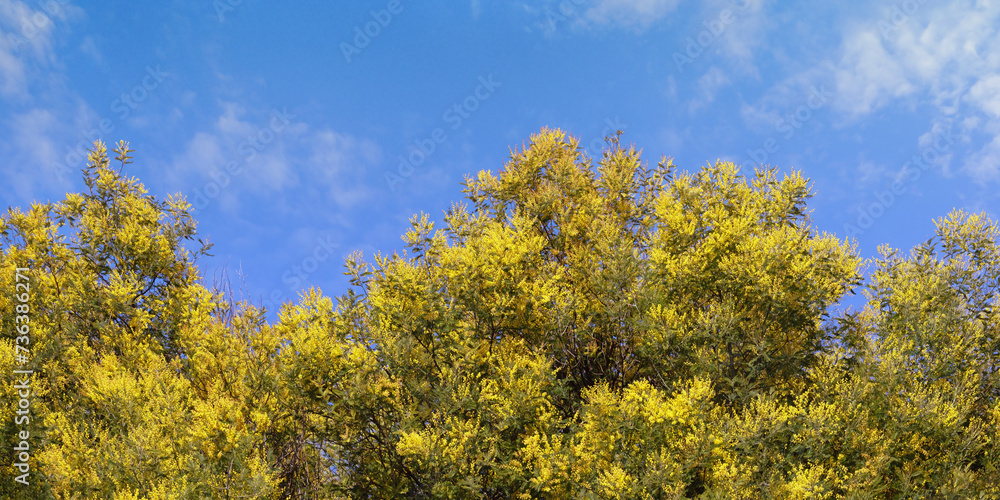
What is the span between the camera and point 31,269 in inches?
669

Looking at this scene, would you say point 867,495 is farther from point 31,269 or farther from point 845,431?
point 31,269

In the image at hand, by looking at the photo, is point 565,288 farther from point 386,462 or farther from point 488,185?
point 386,462

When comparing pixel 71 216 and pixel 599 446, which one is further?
pixel 71 216

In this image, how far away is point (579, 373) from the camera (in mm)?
13977

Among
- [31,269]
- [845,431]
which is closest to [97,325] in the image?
[31,269]

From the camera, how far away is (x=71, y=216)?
17.8 m

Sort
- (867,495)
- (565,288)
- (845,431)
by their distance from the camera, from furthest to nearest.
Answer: (565,288)
(845,431)
(867,495)

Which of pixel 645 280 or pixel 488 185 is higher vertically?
pixel 488 185

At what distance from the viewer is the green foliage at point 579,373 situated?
10914 mm

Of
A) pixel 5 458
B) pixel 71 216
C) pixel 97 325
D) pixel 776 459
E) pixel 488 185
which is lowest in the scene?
pixel 776 459

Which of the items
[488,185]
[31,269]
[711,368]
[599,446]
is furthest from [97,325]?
[711,368]

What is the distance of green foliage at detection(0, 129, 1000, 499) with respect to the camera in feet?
35.8

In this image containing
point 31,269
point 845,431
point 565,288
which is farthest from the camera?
point 31,269

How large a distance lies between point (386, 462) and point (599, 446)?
16.3 ft
